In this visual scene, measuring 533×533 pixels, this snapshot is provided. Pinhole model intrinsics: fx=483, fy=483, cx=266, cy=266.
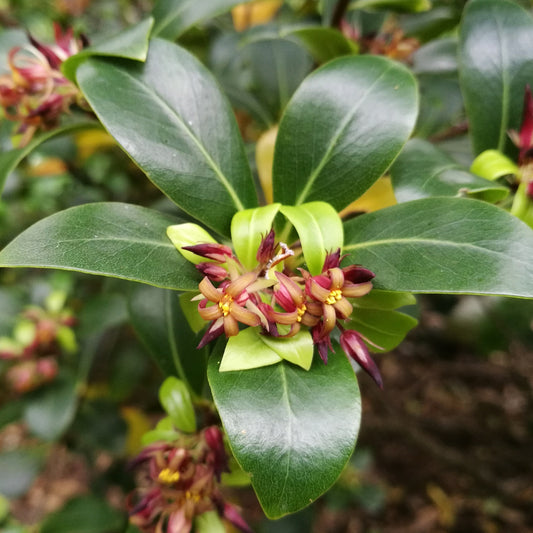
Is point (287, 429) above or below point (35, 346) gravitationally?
above

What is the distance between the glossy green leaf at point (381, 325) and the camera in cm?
63

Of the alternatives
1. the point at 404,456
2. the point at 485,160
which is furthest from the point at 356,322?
the point at 404,456

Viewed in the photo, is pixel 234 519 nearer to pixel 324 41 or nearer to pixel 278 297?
pixel 278 297

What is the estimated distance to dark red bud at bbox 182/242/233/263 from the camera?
0.56 meters

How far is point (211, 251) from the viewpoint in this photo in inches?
22.3

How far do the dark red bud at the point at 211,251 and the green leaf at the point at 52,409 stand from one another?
784 mm

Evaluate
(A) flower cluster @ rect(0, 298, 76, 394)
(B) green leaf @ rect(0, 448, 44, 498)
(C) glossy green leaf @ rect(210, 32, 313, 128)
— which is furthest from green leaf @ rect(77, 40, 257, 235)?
(B) green leaf @ rect(0, 448, 44, 498)

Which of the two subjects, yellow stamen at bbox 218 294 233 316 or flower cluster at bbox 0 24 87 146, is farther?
flower cluster at bbox 0 24 87 146

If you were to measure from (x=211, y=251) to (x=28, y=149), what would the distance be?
38 centimetres

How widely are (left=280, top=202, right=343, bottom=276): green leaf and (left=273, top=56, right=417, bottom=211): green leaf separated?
0.10 metres

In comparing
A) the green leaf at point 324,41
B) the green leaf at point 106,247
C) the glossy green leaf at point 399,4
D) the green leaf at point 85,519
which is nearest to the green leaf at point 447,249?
the green leaf at point 106,247

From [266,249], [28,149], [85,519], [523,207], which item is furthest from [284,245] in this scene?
[85,519]

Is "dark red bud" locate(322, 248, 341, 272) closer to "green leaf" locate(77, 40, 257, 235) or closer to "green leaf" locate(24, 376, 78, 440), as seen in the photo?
"green leaf" locate(77, 40, 257, 235)

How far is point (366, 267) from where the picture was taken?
1.94 feet
